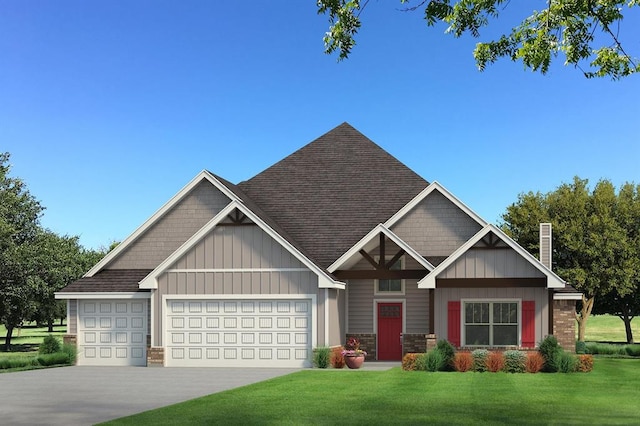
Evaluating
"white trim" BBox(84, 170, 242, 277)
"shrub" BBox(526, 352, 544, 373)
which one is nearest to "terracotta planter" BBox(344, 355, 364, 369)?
"shrub" BBox(526, 352, 544, 373)

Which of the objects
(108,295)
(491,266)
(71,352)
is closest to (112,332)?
(108,295)

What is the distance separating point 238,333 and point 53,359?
779cm

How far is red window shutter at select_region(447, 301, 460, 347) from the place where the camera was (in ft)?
105

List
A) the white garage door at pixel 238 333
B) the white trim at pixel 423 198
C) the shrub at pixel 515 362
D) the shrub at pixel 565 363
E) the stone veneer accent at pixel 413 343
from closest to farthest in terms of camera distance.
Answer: the shrub at pixel 565 363, the shrub at pixel 515 362, the white garage door at pixel 238 333, the stone veneer accent at pixel 413 343, the white trim at pixel 423 198

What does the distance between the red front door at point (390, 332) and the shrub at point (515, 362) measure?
7.18 m

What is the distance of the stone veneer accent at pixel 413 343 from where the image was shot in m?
33.7

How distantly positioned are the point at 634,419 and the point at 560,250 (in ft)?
137

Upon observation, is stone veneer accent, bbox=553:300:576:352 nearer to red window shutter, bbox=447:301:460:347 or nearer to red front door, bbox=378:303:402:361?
red window shutter, bbox=447:301:460:347

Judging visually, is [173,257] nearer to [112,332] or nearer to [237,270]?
[237,270]

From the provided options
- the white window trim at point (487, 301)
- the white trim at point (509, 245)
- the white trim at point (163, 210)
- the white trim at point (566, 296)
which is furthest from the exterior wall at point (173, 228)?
the white trim at point (566, 296)

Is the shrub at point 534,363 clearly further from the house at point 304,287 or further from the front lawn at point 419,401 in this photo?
the house at point 304,287

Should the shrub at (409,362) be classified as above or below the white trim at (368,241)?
below

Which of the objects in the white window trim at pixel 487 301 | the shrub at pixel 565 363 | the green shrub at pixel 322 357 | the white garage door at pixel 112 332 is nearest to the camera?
the shrub at pixel 565 363

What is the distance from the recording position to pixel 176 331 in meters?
32.1
